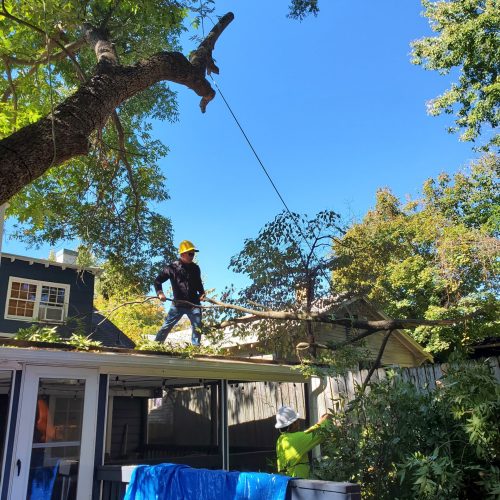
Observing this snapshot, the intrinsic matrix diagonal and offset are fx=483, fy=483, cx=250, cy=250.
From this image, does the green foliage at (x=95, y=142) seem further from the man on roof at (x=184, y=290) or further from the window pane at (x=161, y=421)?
the window pane at (x=161, y=421)

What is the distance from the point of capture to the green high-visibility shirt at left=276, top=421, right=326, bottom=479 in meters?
4.40

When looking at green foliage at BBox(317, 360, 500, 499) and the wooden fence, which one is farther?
the wooden fence

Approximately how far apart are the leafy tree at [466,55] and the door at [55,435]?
13037 mm

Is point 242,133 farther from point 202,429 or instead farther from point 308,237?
point 202,429

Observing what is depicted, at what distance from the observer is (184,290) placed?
26.3 feet

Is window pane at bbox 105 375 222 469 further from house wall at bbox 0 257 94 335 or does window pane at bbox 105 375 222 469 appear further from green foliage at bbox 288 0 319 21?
green foliage at bbox 288 0 319 21

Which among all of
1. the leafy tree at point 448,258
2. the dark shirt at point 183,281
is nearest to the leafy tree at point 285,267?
the dark shirt at point 183,281

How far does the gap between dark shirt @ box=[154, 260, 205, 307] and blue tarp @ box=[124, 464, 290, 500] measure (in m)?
3.83

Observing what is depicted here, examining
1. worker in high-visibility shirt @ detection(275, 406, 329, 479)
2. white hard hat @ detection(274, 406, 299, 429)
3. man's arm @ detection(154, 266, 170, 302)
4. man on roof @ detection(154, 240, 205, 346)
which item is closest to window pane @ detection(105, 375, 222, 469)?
man on roof @ detection(154, 240, 205, 346)

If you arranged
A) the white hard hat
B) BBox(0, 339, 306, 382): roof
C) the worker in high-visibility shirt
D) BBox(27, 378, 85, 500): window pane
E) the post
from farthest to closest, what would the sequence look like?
the post → BBox(27, 378, 85, 500): window pane → BBox(0, 339, 306, 382): roof → the white hard hat → the worker in high-visibility shirt

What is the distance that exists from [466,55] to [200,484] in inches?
555

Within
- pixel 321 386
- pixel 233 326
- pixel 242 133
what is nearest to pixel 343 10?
pixel 242 133

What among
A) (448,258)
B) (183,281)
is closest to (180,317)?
(183,281)

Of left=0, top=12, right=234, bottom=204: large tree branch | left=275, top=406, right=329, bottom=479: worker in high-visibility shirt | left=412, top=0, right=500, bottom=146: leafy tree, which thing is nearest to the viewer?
left=0, top=12, right=234, bottom=204: large tree branch
